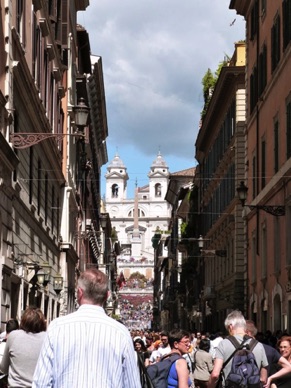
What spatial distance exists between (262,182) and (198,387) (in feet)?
55.6

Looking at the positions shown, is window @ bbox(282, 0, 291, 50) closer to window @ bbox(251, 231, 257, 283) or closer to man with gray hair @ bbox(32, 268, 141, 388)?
window @ bbox(251, 231, 257, 283)

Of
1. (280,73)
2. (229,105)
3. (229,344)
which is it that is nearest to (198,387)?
(229,344)

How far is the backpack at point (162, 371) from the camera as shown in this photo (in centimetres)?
1143

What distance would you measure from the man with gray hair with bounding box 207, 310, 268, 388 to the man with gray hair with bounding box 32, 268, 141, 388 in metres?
4.58

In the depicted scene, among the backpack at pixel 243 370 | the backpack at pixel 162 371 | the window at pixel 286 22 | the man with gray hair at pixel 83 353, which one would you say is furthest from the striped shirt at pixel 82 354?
the window at pixel 286 22

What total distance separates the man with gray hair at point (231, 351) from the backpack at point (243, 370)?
9 cm

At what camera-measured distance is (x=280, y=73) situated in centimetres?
3081

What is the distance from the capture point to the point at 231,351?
35.5ft

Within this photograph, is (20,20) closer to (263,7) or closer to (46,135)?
(46,135)

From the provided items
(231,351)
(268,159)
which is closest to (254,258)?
(268,159)

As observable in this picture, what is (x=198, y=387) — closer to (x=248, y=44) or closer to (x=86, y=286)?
(x=86, y=286)

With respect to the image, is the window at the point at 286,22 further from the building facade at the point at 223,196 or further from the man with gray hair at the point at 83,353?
the man with gray hair at the point at 83,353

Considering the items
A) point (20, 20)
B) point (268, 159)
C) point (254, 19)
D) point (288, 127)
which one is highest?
point (254, 19)

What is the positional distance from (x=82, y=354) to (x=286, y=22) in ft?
79.5
